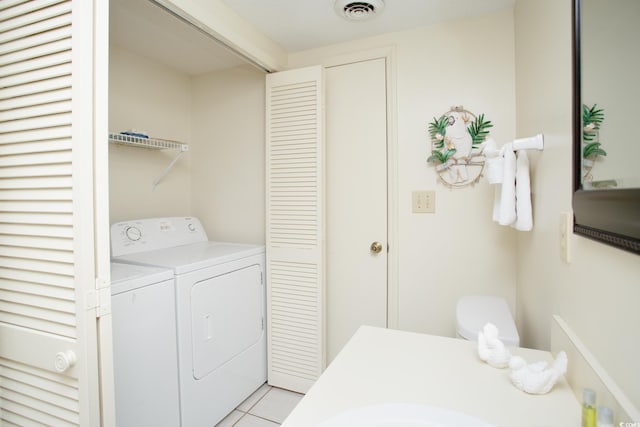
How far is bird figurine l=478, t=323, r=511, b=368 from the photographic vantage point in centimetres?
91

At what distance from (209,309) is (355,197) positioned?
1.15 m

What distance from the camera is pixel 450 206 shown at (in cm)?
194

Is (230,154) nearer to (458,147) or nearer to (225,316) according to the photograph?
(225,316)

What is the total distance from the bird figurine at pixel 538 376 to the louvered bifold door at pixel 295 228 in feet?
4.61

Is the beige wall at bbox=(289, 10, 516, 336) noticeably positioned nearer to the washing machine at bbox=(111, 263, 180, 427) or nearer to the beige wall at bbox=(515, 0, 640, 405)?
the beige wall at bbox=(515, 0, 640, 405)

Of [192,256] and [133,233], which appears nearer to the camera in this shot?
[192,256]

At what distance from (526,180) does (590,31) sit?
76 cm

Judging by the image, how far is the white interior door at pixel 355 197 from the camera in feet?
6.98

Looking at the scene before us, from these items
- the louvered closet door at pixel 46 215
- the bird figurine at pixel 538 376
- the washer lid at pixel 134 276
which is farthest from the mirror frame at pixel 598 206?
the washer lid at pixel 134 276

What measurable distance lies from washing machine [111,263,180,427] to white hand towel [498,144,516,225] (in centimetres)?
159

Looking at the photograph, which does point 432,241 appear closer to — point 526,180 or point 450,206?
point 450,206

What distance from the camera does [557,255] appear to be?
3.33 ft

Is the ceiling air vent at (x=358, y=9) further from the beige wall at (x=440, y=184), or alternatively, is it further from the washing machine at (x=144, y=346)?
the washing machine at (x=144, y=346)

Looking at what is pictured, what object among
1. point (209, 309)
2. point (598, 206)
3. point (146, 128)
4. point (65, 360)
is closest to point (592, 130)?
point (598, 206)
